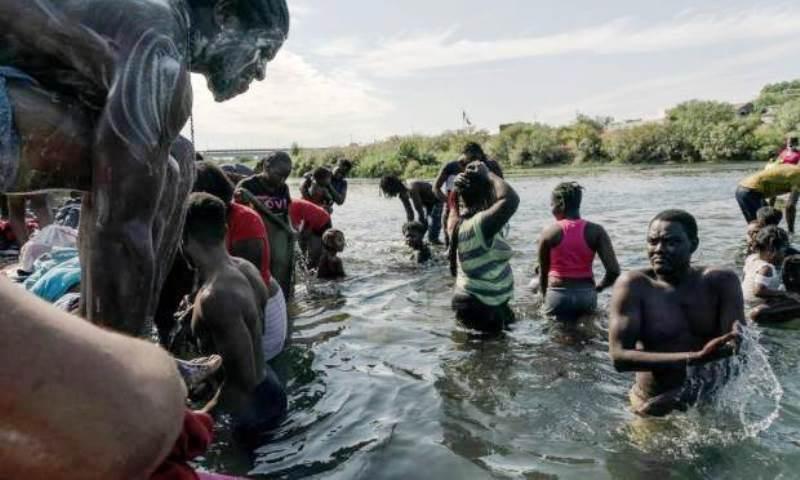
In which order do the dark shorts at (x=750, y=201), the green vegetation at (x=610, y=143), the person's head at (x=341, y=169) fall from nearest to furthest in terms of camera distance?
1. the dark shorts at (x=750, y=201)
2. the person's head at (x=341, y=169)
3. the green vegetation at (x=610, y=143)

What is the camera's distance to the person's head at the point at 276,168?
716cm

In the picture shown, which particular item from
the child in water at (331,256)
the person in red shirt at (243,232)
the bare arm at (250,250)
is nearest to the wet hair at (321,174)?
the child in water at (331,256)

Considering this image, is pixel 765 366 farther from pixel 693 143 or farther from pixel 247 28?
pixel 693 143

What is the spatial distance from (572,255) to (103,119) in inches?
186

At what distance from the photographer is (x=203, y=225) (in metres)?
3.43

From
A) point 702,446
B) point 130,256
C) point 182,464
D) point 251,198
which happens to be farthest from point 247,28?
point 251,198

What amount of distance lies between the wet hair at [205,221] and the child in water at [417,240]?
7437 millimetres

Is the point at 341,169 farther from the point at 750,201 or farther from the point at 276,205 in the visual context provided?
the point at 750,201

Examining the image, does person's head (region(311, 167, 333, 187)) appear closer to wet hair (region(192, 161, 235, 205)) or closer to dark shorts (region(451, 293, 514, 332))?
dark shorts (region(451, 293, 514, 332))

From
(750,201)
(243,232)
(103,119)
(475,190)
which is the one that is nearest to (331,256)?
(475,190)

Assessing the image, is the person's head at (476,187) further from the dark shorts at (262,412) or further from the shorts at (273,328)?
the dark shorts at (262,412)

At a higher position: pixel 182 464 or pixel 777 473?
pixel 182 464

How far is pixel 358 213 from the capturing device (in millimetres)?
22750

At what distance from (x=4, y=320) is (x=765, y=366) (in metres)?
4.76
